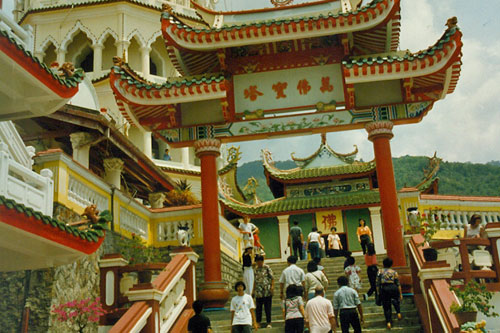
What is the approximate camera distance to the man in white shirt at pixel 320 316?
10283 mm

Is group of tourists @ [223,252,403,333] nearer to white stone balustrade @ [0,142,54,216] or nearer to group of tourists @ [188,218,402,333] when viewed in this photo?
group of tourists @ [188,218,402,333]

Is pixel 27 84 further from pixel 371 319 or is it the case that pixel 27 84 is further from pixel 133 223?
pixel 371 319

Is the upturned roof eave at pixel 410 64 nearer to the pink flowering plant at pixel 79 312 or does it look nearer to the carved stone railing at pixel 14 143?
the carved stone railing at pixel 14 143

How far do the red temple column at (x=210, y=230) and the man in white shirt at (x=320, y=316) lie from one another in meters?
5.05

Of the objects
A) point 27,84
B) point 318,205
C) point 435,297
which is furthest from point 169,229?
point 318,205

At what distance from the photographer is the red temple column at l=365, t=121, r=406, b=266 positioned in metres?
15.2

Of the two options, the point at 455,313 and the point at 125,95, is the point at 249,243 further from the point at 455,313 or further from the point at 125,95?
the point at 455,313

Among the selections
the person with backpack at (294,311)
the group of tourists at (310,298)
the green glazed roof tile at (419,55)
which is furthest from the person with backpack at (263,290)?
the green glazed roof tile at (419,55)

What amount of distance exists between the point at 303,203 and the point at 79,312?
66.7ft

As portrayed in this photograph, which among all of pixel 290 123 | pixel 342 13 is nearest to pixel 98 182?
pixel 290 123

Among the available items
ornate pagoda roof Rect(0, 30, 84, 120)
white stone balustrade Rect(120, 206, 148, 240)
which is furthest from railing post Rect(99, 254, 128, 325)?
white stone balustrade Rect(120, 206, 148, 240)

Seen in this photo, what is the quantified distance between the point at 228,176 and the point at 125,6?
1227 cm

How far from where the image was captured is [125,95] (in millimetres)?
16453

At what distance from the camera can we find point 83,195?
1408 cm
